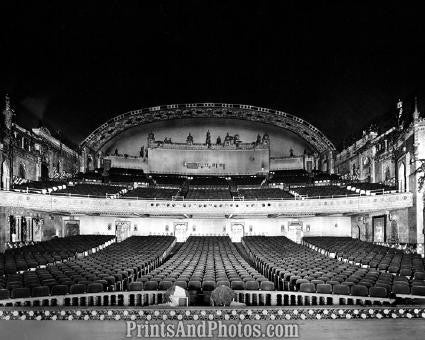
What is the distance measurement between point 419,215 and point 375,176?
7049 millimetres

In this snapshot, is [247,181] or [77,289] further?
[247,181]

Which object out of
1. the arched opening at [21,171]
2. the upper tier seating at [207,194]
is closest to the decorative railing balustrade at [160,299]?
the arched opening at [21,171]

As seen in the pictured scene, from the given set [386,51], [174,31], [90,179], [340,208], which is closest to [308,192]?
[340,208]

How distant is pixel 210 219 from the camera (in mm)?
28344

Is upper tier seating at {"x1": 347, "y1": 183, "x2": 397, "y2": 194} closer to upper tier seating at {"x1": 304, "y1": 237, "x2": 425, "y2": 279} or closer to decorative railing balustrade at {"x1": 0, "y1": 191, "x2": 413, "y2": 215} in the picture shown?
decorative railing balustrade at {"x1": 0, "y1": 191, "x2": 413, "y2": 215}

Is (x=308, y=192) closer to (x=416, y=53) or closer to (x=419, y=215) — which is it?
(x=419, y=215)

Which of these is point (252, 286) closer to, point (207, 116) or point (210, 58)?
point (210, 58)

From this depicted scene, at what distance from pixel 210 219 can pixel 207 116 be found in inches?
528

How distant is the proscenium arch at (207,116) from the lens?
35.1 metres

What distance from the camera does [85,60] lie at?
23797mm

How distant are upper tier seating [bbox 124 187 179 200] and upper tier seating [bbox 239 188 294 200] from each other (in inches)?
219

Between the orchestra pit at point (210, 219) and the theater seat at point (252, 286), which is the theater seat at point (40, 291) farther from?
the theater seat at point (252, 286)

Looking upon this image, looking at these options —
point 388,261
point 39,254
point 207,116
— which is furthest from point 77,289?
point 207,116

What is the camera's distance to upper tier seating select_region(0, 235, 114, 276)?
12055 millimetres
